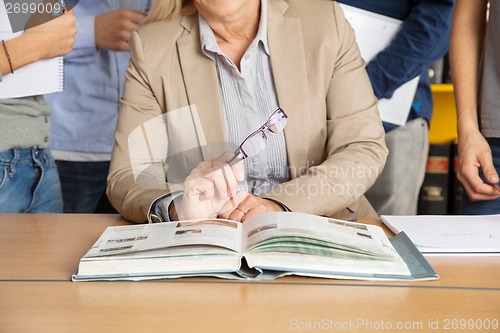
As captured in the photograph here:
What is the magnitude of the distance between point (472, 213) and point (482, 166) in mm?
155

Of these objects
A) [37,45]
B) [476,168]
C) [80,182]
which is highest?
[37,45]

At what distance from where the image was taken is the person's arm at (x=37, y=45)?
1902 millimetres

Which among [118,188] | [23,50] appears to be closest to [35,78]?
[23,50]

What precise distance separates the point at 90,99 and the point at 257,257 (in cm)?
156

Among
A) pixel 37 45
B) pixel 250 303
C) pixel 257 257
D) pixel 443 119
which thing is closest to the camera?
pixel 250 303

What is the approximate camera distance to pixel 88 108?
2641 millimetres

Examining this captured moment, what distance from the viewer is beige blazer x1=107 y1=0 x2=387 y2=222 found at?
76.0 inches

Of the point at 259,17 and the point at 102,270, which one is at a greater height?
the point at 259,17

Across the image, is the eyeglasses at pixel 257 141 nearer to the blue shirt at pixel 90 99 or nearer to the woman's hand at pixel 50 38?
the woman's hand at pixel 50 38

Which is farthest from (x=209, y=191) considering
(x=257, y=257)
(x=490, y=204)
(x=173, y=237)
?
(x=490, y=204)

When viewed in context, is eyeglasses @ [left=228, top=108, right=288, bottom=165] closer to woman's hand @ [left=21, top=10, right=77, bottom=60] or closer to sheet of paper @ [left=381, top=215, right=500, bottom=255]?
sheet of paper @ [left=381, top=215, right=500, bottom=255]

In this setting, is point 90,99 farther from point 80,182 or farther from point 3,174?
point 3,174

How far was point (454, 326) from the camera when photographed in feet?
3.54

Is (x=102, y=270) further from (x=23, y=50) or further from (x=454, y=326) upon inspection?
(x=23, y=50)
